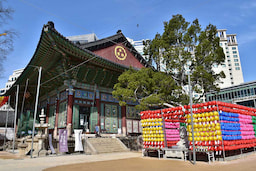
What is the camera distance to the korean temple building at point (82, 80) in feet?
59.3

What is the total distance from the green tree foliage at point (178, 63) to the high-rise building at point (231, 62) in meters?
58.2

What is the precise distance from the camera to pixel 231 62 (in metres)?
73.8

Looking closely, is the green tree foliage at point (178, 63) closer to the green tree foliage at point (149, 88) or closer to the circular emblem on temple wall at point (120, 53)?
the green tree foliage at point (149, 88)

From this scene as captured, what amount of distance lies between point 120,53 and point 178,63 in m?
9.84

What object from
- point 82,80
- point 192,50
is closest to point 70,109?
point 82,80

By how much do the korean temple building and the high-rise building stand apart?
184ft

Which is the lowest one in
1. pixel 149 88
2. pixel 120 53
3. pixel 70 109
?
pixel 70 109

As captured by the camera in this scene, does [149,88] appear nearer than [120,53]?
Yes

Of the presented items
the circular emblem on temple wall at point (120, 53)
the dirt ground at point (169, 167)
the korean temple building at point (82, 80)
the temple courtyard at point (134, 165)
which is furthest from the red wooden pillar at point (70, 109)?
the dirt ground at point (169, 167)

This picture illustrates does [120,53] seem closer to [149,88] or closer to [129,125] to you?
[149,88]

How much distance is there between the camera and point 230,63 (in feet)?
242

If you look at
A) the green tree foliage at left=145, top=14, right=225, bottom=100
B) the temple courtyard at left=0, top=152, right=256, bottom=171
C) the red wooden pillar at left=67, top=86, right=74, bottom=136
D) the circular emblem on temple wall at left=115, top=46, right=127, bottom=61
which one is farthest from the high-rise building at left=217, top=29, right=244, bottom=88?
the temple courtyard at left=0, top=152, right=256, bottom=171

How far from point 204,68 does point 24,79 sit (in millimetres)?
21165

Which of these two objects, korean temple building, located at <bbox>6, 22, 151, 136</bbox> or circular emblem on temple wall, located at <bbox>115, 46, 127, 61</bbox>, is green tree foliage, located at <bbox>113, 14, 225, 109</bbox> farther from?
circular emblem on temple wall, located at <bbox>115, 46, 127, 61</bbox>
